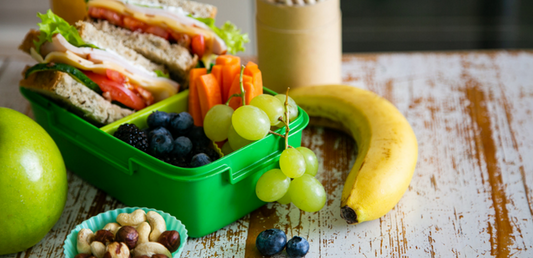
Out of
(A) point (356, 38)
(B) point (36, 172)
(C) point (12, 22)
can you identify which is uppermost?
(B) point (36, 172)

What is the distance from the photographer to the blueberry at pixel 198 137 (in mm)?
1128

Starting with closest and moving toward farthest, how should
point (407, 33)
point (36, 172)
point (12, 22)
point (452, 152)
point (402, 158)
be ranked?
point (36, 172), point (402, 158), point (452, 152), point (12, 22), point (407, 33)

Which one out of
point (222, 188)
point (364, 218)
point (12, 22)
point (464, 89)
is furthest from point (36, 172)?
point (12, 22)

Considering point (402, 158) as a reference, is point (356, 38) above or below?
below

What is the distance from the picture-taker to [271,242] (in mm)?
972

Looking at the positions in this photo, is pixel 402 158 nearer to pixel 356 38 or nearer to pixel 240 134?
pixel 240 134

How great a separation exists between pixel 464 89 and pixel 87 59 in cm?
121

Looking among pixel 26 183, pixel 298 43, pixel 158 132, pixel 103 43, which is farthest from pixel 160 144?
pixel 298 43

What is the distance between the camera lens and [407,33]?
124 inches

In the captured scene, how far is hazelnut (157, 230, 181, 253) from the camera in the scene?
881 millimetres

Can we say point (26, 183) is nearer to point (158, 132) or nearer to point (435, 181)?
point (158, 132)

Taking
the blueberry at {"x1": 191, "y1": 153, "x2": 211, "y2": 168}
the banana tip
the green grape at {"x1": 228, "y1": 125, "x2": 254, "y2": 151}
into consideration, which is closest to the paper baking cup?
the blueberry at {"x1": 191, "y1": 153, "x2": 211, "y2": 168}

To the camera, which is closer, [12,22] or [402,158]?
[402,158]

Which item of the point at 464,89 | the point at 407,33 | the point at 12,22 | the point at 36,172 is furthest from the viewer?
the point at 407,33
